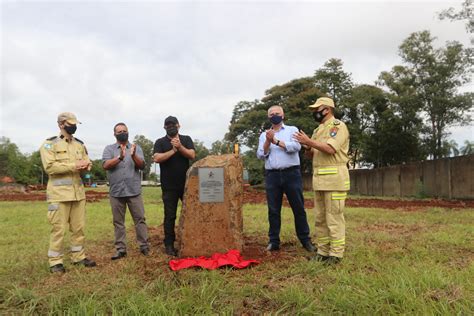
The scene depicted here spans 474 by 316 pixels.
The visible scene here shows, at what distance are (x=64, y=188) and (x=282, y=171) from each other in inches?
112

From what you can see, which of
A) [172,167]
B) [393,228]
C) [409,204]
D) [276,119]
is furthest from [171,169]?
[409,204]

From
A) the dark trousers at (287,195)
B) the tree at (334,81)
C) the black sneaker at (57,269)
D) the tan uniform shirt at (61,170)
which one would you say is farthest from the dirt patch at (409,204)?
the tree at (334,81)

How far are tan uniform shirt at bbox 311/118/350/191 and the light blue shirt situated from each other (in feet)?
1.38

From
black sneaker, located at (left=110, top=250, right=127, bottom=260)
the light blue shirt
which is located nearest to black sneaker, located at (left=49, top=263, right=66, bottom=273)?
black sneaker, located at (left=110, top=250, right=127, bottom=260)

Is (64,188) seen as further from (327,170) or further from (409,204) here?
(409,204)

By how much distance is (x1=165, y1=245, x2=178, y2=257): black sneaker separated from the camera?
536 centimetres

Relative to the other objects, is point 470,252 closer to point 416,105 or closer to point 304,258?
point 304,258

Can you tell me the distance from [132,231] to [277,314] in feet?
17.5

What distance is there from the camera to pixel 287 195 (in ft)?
17.2

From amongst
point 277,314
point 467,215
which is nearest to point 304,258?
point 277,314

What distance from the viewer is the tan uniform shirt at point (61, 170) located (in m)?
4.65

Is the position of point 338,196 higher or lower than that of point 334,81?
lower

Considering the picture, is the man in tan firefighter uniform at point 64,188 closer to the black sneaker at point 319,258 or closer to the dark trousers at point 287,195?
the dark trousers at point 287,195

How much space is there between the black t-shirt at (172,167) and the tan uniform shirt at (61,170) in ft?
3.66
